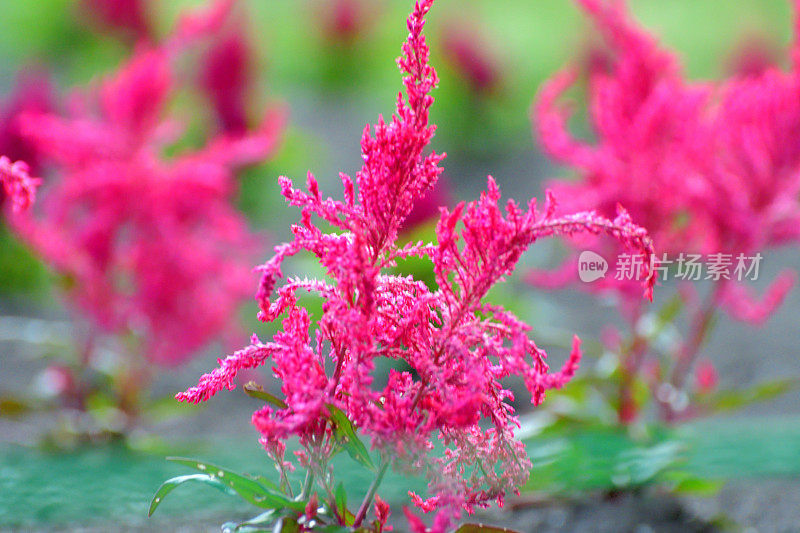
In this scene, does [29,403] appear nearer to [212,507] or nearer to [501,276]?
[212,507]

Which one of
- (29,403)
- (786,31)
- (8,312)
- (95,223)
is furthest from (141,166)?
(786,31)

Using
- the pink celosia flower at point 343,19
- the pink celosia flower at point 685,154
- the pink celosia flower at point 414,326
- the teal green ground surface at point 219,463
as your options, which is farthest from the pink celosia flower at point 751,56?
the pink celosia flower at point 414,326

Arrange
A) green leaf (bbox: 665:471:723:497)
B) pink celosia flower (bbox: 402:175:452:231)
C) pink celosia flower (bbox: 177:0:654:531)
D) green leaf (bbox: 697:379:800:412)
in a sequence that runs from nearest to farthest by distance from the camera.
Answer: pink celosia flower (bbox: 177:0:654:531) < green leaf (bbox: 665:471:723:497) < green leaf (bbox: 697:379:800:412) < pink celosia flower (bbox: 402:175:452:231)

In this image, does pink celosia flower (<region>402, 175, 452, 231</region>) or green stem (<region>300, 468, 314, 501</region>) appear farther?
pink celosia flower (<region>402, 175, 452, 231</region>)

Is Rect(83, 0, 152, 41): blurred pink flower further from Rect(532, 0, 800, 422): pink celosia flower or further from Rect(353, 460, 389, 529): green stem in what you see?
Rect(353, 460, 389, 529): green stem

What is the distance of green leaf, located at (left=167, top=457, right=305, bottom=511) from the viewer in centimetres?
81

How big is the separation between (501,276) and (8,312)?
2819 mm

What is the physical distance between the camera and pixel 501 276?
2.62 ft

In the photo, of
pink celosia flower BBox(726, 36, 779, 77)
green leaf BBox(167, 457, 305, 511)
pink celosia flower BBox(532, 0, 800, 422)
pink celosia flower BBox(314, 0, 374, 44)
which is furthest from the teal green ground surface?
pink celosia flower BBox(314, 0, 374, 44)

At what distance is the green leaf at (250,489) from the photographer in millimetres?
812

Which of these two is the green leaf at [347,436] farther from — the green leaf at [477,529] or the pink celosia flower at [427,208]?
the pink celosia flower at [427,208]

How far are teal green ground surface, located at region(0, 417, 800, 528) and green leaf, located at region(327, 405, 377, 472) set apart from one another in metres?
0.54

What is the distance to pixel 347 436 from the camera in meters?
0.81

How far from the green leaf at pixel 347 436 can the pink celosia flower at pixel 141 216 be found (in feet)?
3.68
